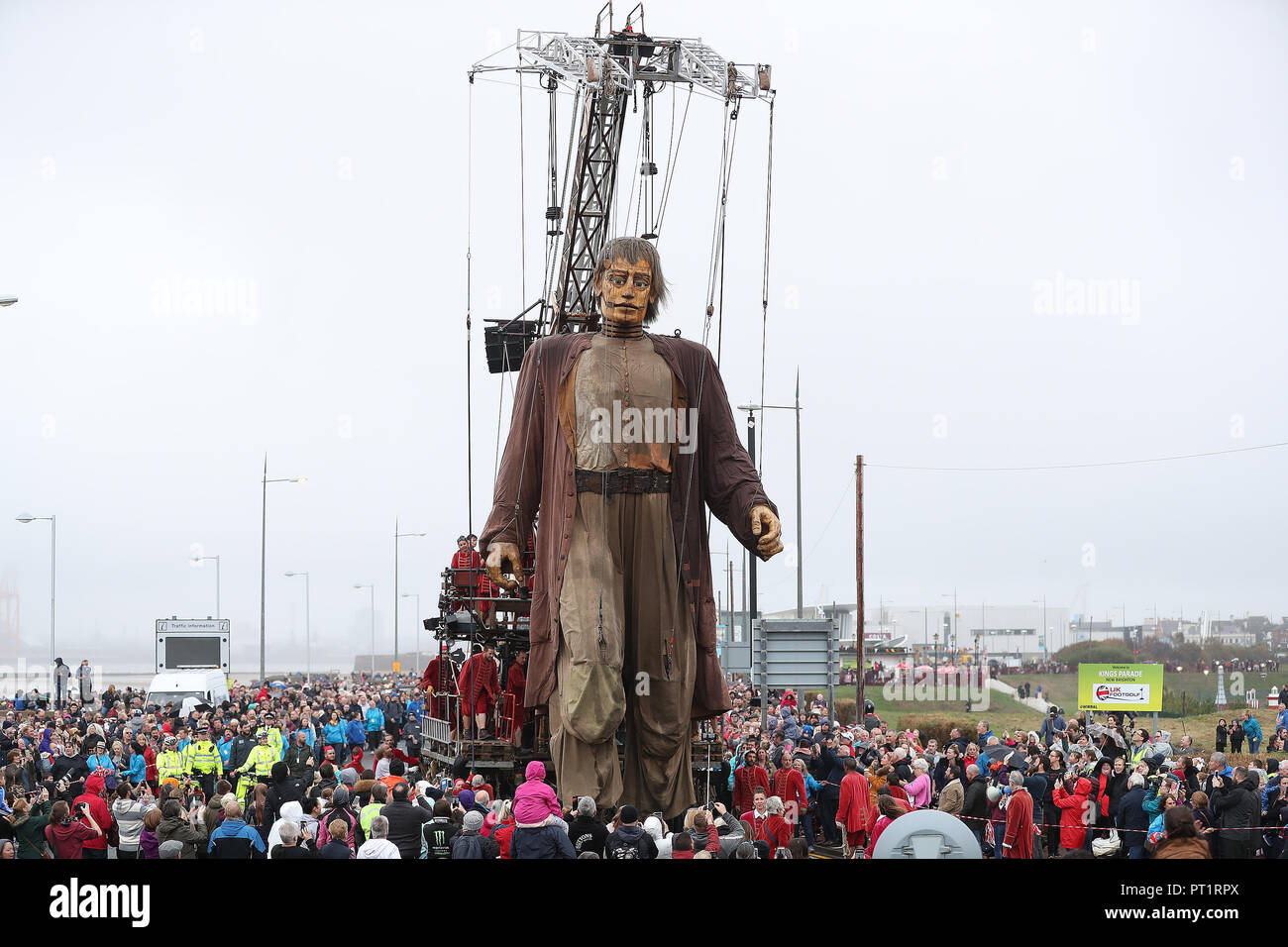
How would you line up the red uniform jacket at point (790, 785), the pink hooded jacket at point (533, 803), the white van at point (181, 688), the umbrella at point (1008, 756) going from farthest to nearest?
1. the white van at point (181, 688)
2. the umbrella at point (1008, 756)
3. the red uniform jacket at point (790, 785)
4. the pink hooded jacket at point (533, 803)

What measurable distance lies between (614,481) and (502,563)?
3.98ft

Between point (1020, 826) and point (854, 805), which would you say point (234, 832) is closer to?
point (854, 805)

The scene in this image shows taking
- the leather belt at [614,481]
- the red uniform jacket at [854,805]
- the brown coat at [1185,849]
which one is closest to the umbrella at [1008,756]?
the red uniform jacket at [854,805]

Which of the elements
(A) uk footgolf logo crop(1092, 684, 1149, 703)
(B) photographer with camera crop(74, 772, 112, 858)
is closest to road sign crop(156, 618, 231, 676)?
(A) uk footgolf logo crop(1092, 684, 1149, 703)

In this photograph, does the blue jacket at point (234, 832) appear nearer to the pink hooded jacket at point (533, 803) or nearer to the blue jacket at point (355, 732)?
the pink hooded jacket at point (533, 803)

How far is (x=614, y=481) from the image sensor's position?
1221 cm

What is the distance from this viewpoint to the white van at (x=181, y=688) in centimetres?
3822

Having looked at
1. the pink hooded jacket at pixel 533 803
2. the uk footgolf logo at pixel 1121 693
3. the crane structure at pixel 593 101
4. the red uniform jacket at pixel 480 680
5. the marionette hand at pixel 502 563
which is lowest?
the uk footgolf logo at pixel 1121 693

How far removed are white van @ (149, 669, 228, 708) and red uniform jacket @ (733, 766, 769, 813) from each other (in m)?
24.7

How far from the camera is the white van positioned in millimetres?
38219

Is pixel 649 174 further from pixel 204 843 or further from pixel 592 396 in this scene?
pixel 204 843

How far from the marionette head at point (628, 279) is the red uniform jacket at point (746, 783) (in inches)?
241
